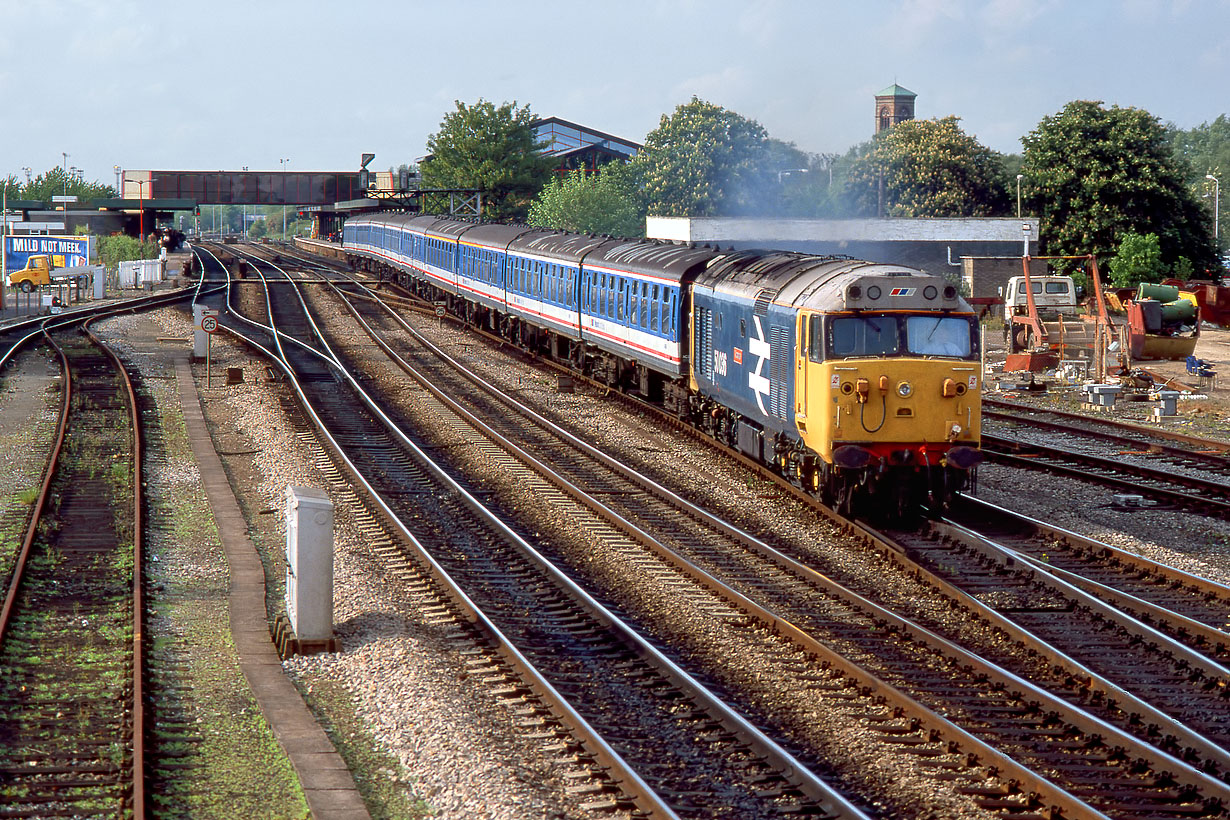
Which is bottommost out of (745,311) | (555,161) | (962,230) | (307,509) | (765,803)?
(765,803)

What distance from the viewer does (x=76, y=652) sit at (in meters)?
11.7

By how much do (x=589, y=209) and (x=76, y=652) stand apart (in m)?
65.4

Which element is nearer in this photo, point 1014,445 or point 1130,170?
point 1014,445

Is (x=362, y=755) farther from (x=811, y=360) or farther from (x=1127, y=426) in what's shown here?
(x=1127, y=426)

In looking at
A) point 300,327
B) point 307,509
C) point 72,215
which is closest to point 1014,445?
point 307,509

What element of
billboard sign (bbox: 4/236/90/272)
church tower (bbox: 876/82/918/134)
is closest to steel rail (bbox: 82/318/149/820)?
billboard sign (bbox: 4/236/90/272)

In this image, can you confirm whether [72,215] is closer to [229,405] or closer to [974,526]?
[229,405]

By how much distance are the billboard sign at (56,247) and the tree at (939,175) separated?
4012 centimetres

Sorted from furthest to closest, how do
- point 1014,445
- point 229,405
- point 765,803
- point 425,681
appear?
point 229,405 < point 1014,445 < point 425,681 < point 765,803

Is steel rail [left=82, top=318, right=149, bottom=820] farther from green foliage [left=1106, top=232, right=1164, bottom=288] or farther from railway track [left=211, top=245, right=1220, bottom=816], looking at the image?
green foliage [left=1106, top=232, right=1164, bottom=288]

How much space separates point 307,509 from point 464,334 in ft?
107

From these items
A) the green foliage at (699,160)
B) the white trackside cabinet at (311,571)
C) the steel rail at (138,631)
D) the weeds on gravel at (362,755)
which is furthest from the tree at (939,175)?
the weeds on gravel at (362,755)

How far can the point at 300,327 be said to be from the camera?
45.3 meters

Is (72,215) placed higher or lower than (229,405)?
higher
